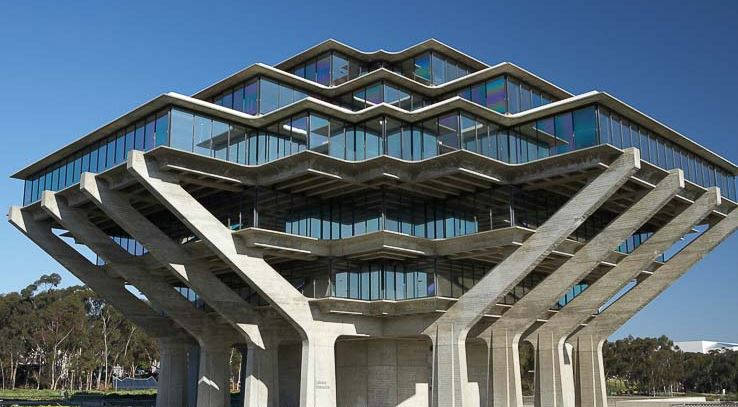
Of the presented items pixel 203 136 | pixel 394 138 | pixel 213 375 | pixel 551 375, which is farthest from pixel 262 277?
pixel 551 375

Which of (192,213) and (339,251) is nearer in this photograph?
(192,213)

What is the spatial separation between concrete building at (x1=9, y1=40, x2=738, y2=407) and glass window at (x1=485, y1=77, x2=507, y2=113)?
8 cm

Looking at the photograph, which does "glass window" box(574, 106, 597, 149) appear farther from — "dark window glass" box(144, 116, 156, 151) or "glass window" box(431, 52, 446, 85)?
"dark window glass" box(144, 116, 156, 151)

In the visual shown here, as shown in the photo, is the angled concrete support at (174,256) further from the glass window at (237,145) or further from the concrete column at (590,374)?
the concrete column at (590,374)

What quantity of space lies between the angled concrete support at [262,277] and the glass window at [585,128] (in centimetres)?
1518

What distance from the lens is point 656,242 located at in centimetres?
4078

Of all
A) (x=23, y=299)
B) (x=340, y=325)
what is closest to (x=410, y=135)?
(x=340, y=325)

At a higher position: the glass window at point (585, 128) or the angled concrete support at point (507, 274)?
the glass window at point (585, 128)

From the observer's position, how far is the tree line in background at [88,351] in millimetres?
89062

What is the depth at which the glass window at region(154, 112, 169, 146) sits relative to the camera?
1378 inches

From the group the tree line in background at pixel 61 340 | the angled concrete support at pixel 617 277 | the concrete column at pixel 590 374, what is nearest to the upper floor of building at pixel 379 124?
the angled concrete support at pixel 617 277

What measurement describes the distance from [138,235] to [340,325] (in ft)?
36.8

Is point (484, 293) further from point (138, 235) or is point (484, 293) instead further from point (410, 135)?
point (138, 235)

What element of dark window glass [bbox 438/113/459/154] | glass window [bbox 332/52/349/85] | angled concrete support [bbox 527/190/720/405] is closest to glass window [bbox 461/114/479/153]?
dark window glass [bbox 438/113/459/154]
